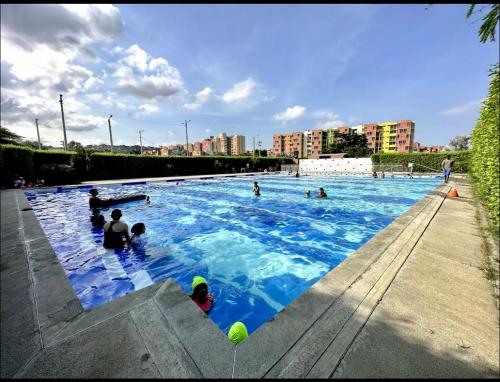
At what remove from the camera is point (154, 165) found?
2988 centimetres

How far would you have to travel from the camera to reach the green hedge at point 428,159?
29.7 metres

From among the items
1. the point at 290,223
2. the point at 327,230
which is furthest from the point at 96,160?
the point at 327,230

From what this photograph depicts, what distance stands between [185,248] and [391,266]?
5597 millimetres

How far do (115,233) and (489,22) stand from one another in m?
9.18

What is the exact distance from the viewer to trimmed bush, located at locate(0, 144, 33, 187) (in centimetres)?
1679

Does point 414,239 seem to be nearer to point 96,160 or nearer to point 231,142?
point 96,160

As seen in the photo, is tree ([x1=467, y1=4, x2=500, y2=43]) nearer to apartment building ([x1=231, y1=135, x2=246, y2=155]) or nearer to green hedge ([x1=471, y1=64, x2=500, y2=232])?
green hedge ([x1=471, y1=64, x2=500, y2=232])

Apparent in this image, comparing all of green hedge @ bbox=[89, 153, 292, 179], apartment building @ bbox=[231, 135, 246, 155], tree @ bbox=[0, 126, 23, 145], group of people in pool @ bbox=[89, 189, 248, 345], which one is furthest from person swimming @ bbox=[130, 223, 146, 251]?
apartment building @ bbox=[231, 135, 246, 155]

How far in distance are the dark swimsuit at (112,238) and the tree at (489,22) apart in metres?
8.93

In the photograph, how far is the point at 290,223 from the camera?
981 cm

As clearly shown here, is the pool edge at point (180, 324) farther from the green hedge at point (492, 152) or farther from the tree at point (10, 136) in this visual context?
the tree at point (10, 136)

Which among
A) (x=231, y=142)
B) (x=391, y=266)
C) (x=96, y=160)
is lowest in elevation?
(x=391, y=266)

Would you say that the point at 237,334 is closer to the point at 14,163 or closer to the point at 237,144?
the point at 14,163

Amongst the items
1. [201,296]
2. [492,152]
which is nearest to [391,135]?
[492,152]
